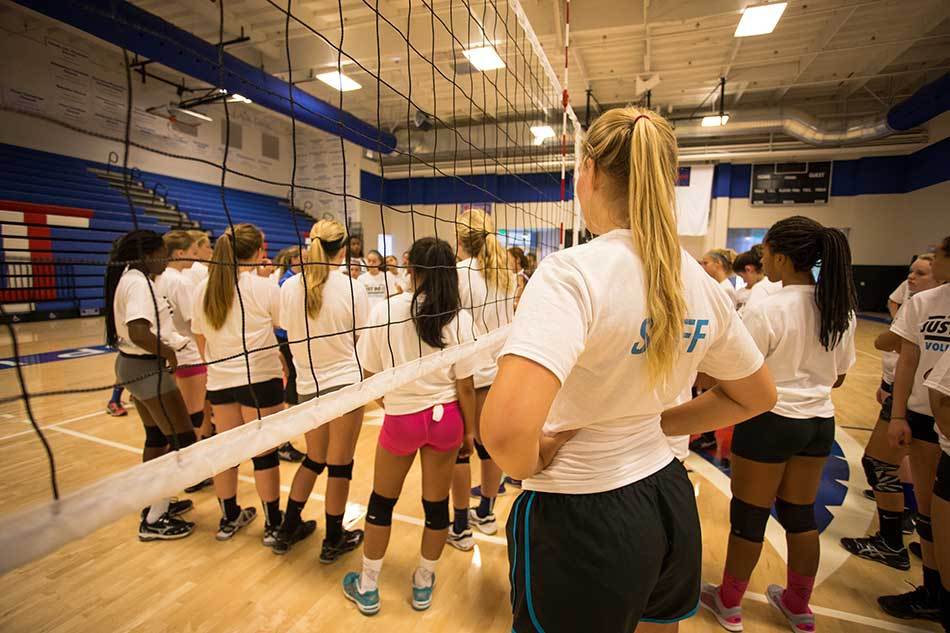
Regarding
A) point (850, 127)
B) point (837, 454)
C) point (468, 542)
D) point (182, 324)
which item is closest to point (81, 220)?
point (182, 324)

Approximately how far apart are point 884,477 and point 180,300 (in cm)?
417

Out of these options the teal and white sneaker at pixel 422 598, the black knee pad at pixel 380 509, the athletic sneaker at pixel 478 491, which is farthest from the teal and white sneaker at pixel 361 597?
the athletic sneaker at pixel 478 491

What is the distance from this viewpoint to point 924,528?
1909mm

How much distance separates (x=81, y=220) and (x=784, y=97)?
14.6 meters

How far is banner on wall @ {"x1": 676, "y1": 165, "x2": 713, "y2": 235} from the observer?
11602 mm

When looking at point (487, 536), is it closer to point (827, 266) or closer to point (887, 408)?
point (827, 266)

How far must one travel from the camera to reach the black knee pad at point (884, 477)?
7.32 feet

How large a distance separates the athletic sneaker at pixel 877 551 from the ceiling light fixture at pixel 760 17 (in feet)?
17.4

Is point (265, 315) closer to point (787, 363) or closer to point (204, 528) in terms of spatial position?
point (204, 528)

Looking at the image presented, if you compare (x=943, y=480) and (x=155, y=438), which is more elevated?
(x=943, y=480)

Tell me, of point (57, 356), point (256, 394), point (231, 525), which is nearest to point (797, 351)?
point (256, 394)

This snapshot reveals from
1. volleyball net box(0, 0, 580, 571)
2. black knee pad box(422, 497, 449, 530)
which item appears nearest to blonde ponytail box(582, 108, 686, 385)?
volleyball net box(0, 0, 580, 571)

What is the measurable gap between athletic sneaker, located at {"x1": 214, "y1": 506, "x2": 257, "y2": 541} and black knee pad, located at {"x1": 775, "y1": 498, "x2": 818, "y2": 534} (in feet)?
8.51

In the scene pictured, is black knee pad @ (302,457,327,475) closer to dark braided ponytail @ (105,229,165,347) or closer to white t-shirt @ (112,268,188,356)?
white t-shirt @ (112,268,188,356)
